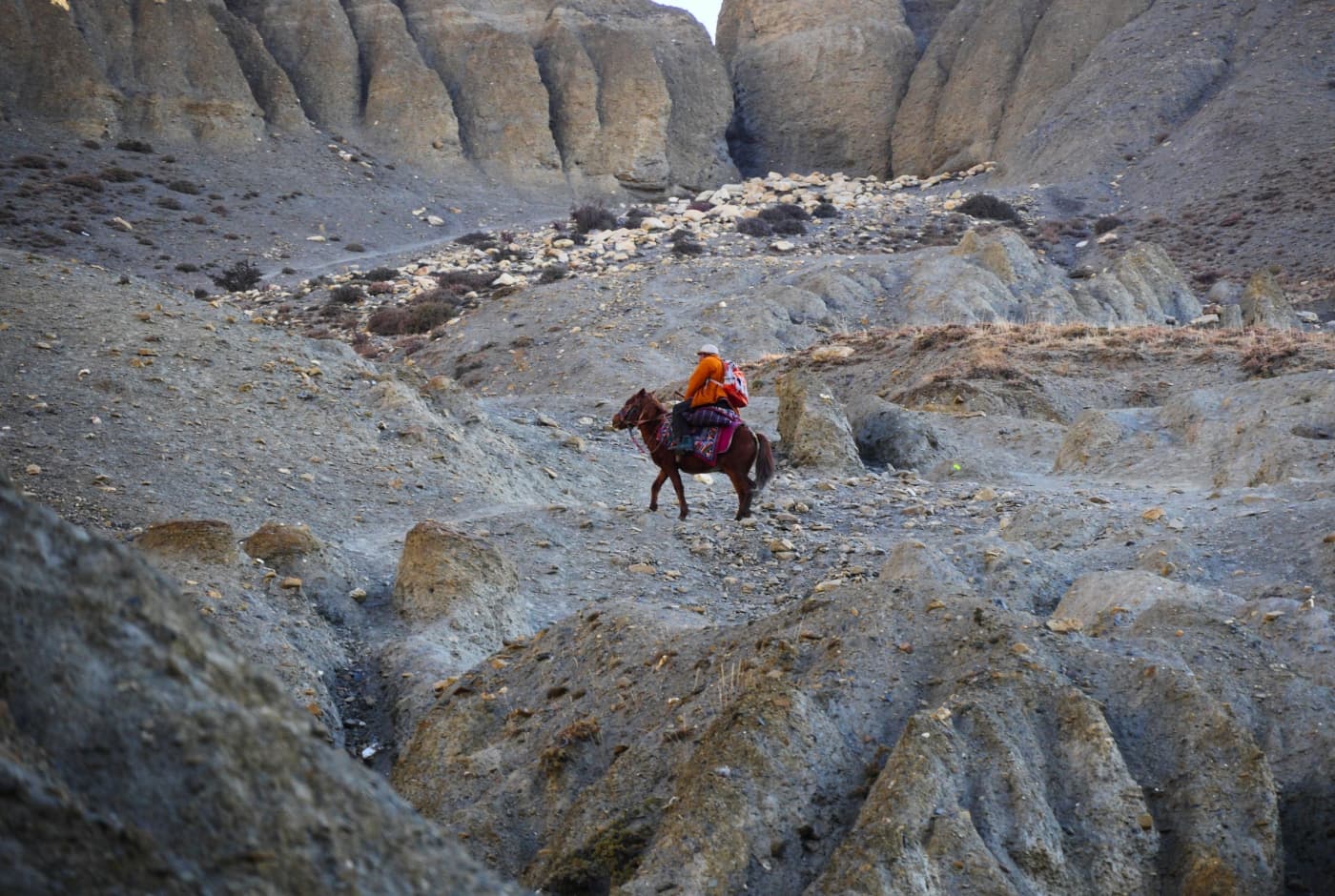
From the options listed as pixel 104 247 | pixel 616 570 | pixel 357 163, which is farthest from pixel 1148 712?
pixel 357 163

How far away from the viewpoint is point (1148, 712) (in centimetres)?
618

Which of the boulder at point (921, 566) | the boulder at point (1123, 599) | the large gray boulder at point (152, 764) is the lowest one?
the boulder at point (921, 566)

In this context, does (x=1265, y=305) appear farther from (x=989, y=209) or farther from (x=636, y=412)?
(x=636, y=412)

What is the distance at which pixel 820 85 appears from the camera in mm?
72562

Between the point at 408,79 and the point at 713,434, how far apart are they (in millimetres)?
52644

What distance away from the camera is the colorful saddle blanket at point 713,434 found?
12969mm

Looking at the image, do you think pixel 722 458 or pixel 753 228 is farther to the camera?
pixel 753 228

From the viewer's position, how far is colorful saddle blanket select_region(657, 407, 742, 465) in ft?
42.5

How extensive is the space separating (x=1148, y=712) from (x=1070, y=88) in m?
63.0

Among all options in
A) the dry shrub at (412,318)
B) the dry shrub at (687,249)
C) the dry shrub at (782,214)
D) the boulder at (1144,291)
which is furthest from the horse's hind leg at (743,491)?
the dry shrub at (782,214)

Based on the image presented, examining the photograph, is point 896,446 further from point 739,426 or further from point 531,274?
point 531,274

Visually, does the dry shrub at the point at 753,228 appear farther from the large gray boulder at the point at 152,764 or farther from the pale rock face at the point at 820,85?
the large gray boulder at the point at 152,764

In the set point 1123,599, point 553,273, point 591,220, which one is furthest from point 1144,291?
point 1123,599

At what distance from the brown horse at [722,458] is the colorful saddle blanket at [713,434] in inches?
2.5
